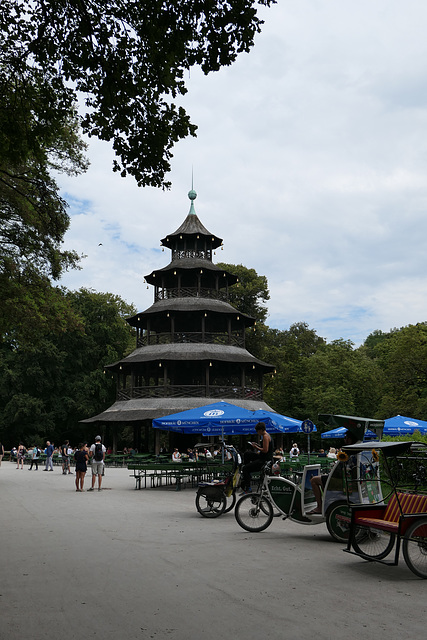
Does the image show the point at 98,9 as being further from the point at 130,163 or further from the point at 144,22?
the point at 130,163

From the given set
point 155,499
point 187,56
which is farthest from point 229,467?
point 187,56

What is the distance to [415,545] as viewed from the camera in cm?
726

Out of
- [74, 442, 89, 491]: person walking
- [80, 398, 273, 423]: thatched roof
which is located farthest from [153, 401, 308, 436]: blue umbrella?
[80, 398, 273, 423]: thatched roof

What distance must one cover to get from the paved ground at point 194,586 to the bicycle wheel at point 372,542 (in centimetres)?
19

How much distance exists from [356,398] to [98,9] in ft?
→ 168

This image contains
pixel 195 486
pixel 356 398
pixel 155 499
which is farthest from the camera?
pixel 356 398

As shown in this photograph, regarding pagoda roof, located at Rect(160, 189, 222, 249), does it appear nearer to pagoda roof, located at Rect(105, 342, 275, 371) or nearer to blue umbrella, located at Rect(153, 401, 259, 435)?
pagoda roof, located at Rect(105, 342, 275, 371)

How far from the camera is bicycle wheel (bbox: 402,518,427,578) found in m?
7.05

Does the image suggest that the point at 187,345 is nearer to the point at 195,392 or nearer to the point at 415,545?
the point at 195,392

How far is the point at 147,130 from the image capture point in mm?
9062

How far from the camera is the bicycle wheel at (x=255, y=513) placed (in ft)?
34.7

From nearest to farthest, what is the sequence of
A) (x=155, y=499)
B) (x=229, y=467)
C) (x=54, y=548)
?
(x=54, y=548), (x=155, y=499), (x=229, y=467)

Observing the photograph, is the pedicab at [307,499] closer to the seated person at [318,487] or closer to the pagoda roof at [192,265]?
the seated person at [318,487]

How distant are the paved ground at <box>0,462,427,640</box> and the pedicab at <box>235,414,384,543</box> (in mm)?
350
